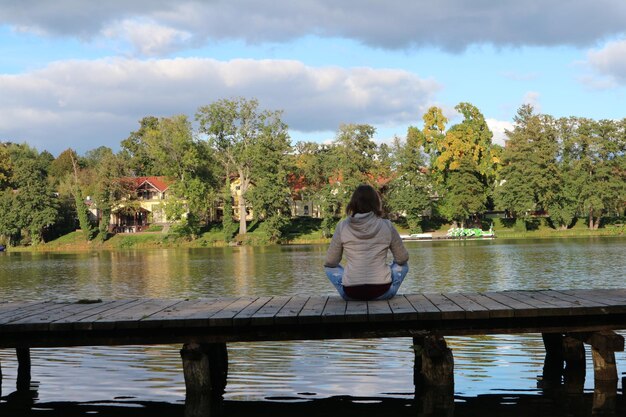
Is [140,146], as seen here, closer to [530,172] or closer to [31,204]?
[31,204]

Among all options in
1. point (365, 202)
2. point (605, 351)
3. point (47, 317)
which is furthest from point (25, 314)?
point (605, 351)

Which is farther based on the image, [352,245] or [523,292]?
[523,292]

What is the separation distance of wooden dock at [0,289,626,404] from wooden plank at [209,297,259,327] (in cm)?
1

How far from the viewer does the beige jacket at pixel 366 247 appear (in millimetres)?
9391

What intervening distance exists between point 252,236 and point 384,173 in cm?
1478

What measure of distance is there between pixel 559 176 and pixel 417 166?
1384 cm

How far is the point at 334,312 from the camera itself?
8.76 meters

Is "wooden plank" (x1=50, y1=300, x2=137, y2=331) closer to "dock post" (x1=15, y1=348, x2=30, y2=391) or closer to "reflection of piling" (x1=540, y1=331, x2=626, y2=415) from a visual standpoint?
"dock post" (x1=15, y1=348, x2=30, y2=391)

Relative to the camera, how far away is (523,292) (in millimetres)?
10906

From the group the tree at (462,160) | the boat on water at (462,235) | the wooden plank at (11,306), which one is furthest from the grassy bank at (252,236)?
the wooden plank at (11,306)

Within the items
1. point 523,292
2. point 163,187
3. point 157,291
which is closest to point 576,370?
point 523,292

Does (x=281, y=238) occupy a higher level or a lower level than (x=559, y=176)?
lower

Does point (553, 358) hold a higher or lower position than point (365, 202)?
lower

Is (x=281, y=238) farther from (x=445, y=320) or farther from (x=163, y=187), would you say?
(x=445, y=320)
